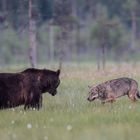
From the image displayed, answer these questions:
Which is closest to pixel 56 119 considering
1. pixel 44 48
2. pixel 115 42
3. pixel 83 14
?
pixel 115 42

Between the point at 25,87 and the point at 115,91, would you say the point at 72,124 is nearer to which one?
the point at 25,87

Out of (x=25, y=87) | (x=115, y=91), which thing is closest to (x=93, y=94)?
(x=115, y=91)

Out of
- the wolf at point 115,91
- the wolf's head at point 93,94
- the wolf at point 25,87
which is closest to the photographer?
the wolf at point 25,87

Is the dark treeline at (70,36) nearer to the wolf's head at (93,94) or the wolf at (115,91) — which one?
the wolf at (115,91)

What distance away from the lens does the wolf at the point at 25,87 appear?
13117 millimetres

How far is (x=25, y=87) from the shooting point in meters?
13.5

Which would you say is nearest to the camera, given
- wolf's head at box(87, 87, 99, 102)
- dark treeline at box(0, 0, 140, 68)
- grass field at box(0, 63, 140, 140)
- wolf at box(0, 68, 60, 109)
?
grass field at box(0, 63, 140, 140)

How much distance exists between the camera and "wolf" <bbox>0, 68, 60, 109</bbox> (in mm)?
13117

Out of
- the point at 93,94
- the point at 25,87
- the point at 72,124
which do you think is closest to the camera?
the point at 72,124

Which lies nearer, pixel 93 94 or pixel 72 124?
pixel 72 124

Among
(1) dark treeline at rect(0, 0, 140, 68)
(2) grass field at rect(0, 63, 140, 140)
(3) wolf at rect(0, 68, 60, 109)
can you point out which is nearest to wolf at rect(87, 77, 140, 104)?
(2) grass field at rect(0, 63, 140, 140)

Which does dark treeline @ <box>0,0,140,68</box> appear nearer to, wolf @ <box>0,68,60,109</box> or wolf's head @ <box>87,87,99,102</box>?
wolf's head @ <box>87,87,99,102</box>

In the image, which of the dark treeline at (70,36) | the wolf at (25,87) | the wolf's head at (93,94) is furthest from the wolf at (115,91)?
the dark treeline at (70,36)

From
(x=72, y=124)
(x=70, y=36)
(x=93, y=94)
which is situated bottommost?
(x=70, y=36)
